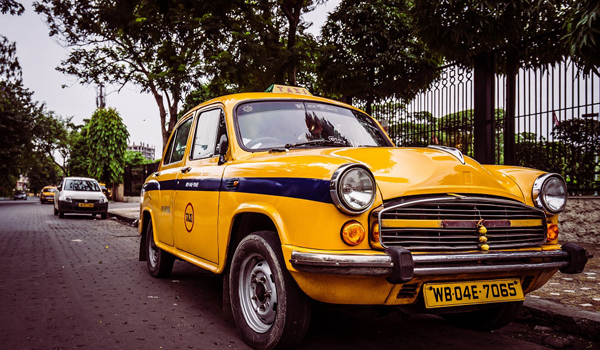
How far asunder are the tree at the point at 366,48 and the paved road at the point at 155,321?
24.2ft

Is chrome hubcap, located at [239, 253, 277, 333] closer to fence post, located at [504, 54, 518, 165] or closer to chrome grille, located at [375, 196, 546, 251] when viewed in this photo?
chrome grille, located at [375, 196, 546, 251]

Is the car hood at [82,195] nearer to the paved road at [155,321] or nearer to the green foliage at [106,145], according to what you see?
the paved road at [155,321]

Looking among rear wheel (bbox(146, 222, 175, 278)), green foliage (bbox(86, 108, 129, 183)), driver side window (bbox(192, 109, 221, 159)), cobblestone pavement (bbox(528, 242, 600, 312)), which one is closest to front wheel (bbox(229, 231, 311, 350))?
driver side window (bbox(192, 109, 221, 159))

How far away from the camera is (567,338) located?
3824 millimetres

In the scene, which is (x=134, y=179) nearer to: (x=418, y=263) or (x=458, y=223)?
(x=458, y=223)

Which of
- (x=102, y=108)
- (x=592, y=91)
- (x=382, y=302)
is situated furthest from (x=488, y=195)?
(x=102, y=108)

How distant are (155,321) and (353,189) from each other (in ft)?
7.50

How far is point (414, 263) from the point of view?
9.12 feet

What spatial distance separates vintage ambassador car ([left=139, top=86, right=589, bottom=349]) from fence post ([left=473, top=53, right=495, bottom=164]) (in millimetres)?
5329

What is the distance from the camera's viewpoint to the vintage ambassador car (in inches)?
112

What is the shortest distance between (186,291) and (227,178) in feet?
6.68

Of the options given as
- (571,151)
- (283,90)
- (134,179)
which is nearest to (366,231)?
(283,90)

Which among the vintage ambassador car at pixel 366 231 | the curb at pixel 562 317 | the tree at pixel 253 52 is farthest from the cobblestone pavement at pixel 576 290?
the tree at pixel 253 52

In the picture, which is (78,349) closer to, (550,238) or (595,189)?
(550,238)
